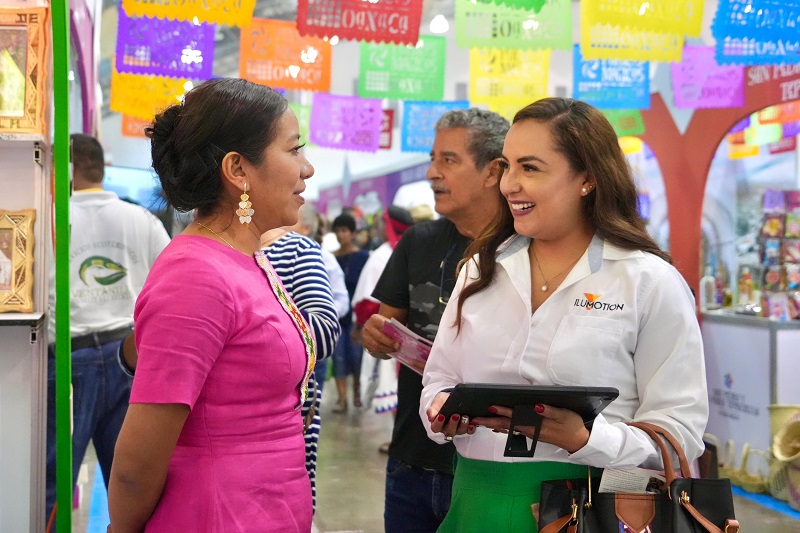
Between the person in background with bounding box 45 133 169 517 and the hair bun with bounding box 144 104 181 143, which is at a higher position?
the hair bun with bounding box 144 104 181 143

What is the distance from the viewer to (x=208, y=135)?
1.74m

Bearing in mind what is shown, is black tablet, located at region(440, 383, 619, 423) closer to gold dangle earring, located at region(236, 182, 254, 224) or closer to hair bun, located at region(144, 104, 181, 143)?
gold dangle earring, located at region(236, 182, 254, 224)

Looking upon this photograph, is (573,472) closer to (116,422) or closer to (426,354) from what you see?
Result: (426,354)

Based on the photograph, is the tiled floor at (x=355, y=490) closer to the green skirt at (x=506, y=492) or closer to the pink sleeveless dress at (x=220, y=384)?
the green skirt at (x=506, y=492)

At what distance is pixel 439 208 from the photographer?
2766 mm

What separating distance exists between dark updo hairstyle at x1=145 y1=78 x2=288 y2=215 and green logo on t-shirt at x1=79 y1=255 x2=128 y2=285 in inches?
93.7

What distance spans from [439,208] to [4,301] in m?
1.40

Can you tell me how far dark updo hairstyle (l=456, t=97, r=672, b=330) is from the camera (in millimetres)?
1931

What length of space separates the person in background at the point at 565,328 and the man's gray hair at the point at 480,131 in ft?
2.35

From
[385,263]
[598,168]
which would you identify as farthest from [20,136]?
[385,263]

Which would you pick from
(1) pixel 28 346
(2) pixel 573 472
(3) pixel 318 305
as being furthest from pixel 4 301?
(2) pixel 573 472

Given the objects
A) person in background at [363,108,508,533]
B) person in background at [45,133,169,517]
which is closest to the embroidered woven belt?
person in background at [45,133,169,517]

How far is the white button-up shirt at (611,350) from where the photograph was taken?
176 cm

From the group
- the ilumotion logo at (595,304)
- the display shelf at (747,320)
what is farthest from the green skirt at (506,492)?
the display shelf at (747,320)
